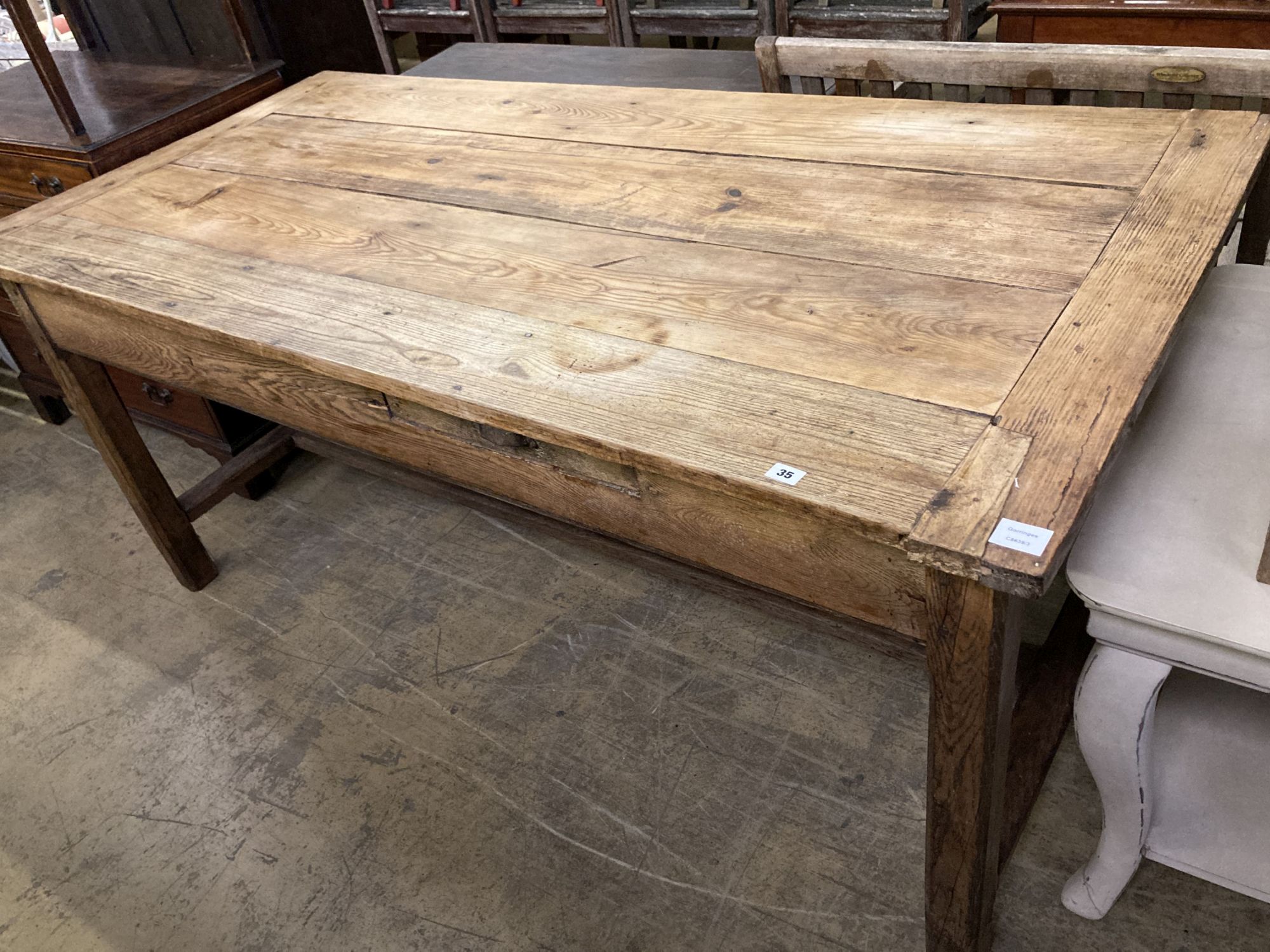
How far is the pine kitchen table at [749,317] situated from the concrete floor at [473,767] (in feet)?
0.80

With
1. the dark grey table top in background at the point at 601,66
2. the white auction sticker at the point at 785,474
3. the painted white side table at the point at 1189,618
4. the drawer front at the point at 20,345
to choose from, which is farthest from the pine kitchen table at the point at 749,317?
the drawer front at the point at 20,345

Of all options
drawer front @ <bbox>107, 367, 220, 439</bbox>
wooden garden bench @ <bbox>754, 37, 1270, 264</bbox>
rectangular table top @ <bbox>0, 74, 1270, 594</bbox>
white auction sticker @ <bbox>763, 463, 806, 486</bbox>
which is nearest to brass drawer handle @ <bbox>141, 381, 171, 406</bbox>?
drawer front @ <bbox>107, 367, 220, 439</bbox>

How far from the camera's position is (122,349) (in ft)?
5.08

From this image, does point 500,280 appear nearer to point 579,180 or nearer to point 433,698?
point 579,180

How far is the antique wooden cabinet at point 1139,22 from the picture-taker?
6.75 feet

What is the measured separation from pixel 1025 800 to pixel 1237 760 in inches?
10.5

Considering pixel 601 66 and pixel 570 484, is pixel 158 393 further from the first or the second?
pixel 570 484

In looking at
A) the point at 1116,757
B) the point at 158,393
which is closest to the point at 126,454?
the point at 158,393

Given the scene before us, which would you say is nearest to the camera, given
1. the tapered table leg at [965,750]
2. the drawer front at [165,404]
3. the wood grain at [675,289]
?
the tapered table leg at [965,750]

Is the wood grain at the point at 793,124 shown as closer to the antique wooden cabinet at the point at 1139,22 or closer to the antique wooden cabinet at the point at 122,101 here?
the antique wooden cabinet at the point at 122,101

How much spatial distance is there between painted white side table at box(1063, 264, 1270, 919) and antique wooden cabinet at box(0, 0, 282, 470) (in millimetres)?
1670

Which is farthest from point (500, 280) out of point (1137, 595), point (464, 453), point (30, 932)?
point (30, 932)

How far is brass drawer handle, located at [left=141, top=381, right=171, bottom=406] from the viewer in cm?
231

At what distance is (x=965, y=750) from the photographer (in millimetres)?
976
